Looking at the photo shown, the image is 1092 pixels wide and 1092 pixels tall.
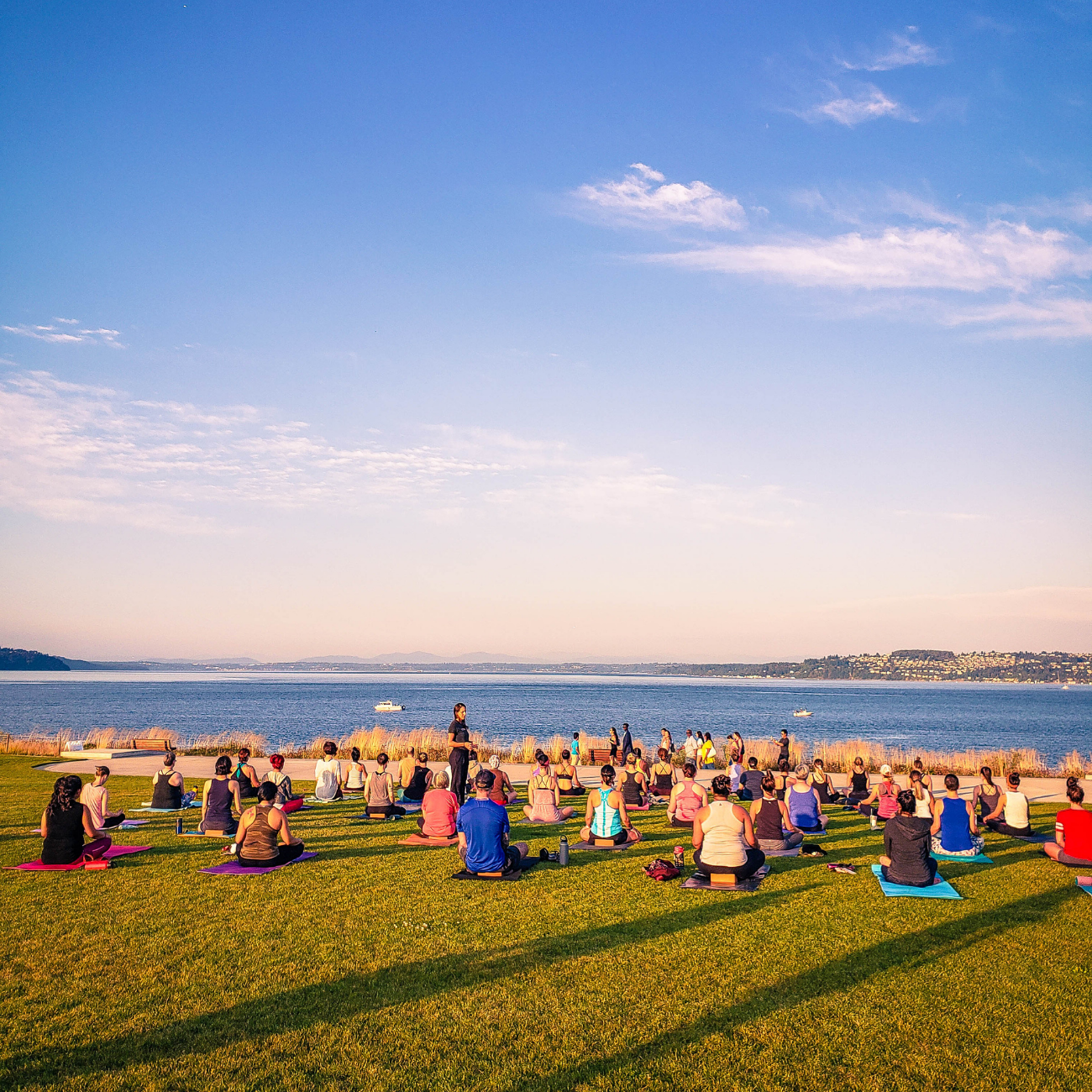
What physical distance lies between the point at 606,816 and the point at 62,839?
7845 mm

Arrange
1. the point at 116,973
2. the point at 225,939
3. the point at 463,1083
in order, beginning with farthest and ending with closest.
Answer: the point at 225,939 → the point at 116,973 → the point at 463,1083

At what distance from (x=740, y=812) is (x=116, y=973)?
23.2ft

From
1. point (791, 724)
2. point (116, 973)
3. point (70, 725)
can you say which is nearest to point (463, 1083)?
point (116, 973)

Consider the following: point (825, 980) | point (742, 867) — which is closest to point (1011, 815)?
point (742, 867)

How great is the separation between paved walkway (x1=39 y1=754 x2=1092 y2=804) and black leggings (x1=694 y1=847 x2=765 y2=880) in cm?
1151

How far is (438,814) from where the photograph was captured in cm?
1384

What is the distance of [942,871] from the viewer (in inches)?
458

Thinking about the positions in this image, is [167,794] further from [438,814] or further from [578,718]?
[578,718]

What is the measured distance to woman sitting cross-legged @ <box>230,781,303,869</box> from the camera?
37.3ft

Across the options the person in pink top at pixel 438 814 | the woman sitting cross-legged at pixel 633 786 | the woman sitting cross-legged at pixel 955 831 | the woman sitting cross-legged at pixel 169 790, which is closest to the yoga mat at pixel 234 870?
the person in pink top at pixel 438 814

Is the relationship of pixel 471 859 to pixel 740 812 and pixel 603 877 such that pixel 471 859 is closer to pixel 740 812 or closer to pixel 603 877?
pixel 603 877

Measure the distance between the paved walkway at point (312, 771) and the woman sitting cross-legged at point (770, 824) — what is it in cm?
907

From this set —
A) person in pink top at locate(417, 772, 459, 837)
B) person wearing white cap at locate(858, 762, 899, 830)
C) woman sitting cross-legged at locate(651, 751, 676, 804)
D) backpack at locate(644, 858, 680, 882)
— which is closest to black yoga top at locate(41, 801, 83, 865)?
person in pink top at locate(417, 772, 459, 837)

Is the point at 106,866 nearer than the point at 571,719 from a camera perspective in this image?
Yes
